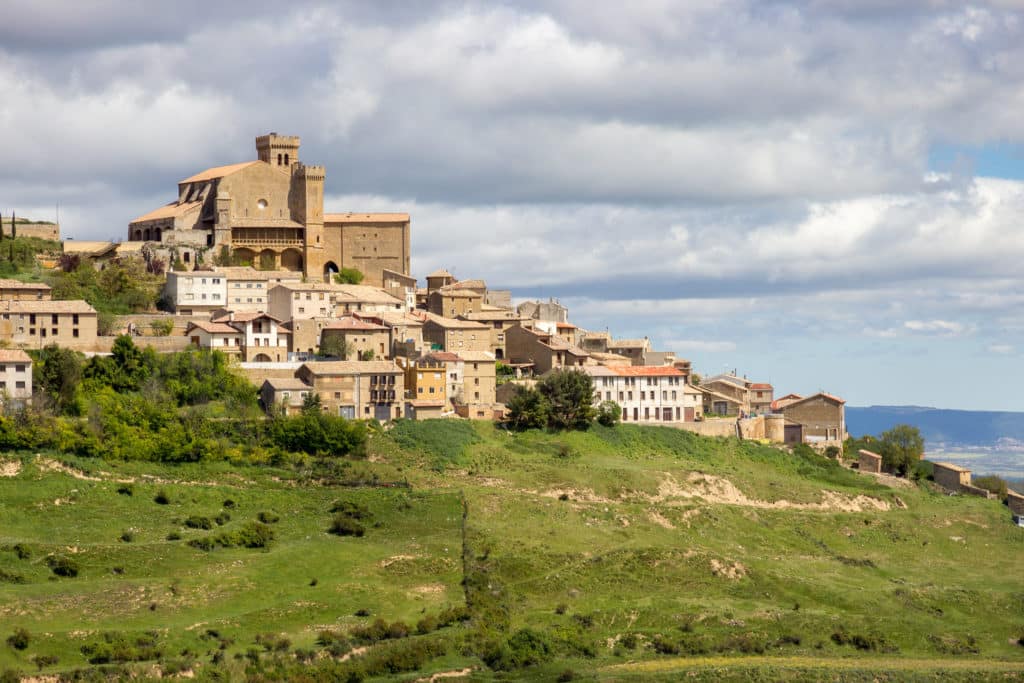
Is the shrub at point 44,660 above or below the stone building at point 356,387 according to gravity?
below

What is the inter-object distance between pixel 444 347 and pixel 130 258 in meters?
22.1

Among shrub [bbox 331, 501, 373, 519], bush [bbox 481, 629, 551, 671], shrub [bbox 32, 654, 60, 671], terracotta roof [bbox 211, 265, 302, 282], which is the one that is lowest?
bush [bbox 481, 629, 551, 671]

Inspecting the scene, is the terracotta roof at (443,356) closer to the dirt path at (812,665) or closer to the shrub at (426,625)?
the shrub at (426,625)

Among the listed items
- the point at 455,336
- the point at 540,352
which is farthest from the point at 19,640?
the point at 540,352

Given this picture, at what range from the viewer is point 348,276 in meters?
119

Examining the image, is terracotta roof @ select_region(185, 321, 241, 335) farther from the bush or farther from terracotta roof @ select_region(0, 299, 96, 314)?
the bush

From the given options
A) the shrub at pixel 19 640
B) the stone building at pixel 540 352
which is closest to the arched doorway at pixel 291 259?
the stone building at pixel 540 352

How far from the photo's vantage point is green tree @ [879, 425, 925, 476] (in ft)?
349

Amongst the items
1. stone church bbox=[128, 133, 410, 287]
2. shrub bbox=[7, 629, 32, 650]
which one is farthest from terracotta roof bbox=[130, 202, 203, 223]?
shrub bbox=[7, 629, 32, 650]

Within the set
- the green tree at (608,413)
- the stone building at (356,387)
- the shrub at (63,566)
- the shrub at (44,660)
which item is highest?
the stone building at (356,387)

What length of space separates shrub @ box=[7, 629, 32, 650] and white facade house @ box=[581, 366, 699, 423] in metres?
47.9

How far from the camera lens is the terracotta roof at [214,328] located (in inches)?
3745

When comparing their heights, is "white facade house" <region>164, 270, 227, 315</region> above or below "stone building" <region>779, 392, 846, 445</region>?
above

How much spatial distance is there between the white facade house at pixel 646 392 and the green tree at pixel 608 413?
54.2 inches
